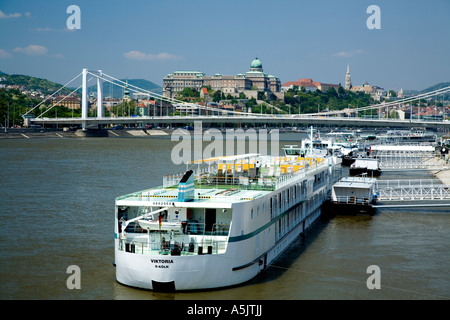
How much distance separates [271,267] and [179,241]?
3004 millimetres

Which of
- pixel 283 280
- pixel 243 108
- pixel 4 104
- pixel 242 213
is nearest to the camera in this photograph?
pixel 242 213

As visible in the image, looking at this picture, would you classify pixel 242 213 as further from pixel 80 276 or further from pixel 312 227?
pixel 312 227

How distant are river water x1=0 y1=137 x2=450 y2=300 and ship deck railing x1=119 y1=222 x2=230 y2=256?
0.87m

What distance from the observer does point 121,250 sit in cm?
1273

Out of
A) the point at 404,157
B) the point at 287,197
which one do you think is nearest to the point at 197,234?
the point at 287,197

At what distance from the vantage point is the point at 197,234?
522 inches

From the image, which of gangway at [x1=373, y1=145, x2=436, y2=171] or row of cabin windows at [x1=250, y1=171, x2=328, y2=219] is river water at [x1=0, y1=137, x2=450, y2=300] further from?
gangway at [x1=373, y1=145, x2=436, y2=171]

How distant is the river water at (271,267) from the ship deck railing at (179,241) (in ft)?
2.86

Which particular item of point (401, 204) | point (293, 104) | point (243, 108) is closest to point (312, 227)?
point (401, 204)

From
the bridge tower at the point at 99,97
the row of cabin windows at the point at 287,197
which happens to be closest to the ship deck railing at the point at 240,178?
the row of cabin windows at the point at 287,197

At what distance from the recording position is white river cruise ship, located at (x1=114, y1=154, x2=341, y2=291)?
12352 mm

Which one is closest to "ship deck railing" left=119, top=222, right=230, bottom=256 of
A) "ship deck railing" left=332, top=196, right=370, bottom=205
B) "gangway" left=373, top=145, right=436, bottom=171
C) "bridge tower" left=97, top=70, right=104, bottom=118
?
"ship deck railing" left=332, top=196, right=370, bottom=205

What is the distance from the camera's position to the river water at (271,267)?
44.4 feet
